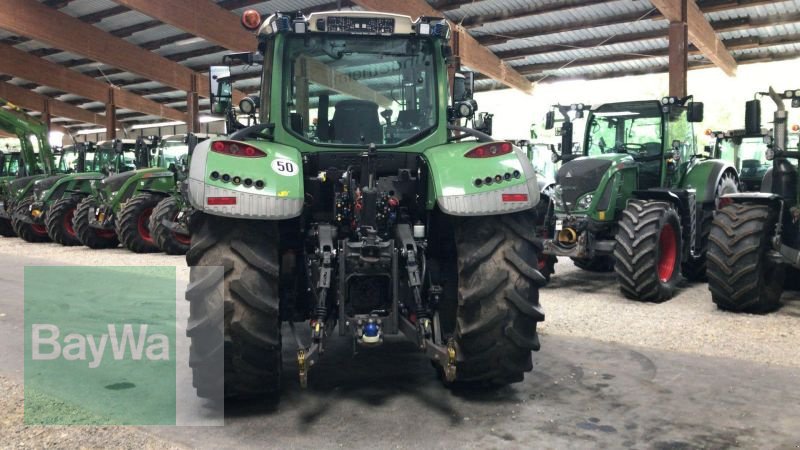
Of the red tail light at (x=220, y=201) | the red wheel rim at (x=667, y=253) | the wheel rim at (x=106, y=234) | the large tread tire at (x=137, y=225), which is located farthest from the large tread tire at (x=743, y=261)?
the wheel rim at (x=106, y=234)

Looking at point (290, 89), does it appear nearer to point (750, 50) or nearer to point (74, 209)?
point (74, 209)

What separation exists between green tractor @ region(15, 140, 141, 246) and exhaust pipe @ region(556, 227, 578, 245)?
30.1ft

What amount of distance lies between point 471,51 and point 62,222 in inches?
363

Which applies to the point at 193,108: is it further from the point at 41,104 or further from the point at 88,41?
the point at 41,104

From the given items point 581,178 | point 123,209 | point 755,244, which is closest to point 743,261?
point 755,244

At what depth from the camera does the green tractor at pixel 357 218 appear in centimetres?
374

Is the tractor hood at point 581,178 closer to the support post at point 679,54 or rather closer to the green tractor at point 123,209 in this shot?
the support post at point 679,54

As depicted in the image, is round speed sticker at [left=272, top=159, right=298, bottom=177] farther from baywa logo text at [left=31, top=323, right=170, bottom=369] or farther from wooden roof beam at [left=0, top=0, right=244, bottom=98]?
wooden roof beam at [left=0, top=0, right=244, bottom=98]

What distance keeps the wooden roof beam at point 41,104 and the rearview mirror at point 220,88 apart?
2551 centimetres

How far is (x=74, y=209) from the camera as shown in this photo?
13883 mm

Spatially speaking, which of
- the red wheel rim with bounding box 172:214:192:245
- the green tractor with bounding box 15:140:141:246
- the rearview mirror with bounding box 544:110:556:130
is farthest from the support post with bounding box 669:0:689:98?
the green tractor with bounding box 15:140:141:246

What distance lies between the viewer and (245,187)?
12.2 feet

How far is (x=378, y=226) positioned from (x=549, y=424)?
1446 millimetres

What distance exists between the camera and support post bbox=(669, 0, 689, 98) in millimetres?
12023
